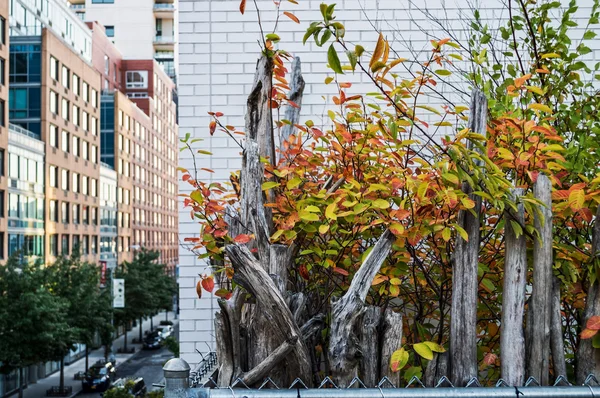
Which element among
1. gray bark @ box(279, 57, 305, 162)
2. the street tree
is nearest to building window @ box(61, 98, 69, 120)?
the street tree

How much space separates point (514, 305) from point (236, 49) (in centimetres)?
580

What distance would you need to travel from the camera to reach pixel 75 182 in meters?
51.1

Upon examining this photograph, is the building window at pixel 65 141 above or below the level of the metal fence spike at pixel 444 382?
above

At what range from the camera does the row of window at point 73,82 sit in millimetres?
47250

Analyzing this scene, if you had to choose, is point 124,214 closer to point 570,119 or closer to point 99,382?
point 99,382

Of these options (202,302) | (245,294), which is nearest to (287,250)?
(245,294)

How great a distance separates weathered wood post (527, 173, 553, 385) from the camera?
10.4ft

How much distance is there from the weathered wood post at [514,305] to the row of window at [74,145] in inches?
1843

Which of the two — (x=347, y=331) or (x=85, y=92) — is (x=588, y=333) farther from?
(x=85, y=92)

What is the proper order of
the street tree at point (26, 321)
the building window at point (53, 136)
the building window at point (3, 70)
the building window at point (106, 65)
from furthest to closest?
1. the building window at point (106, 65)
2. the building window at point (53, 136)
3. the building window at point (3, 70)
4. the street tree at point (26, 321)

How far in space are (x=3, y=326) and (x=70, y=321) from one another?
631 cm

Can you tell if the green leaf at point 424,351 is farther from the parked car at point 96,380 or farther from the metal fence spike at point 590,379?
the parked car at point 96,380

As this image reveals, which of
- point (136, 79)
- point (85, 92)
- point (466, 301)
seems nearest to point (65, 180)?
point (85, 92)

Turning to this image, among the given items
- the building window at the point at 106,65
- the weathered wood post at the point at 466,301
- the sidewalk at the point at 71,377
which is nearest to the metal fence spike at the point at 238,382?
the weathered wood post at the point at 466,301
